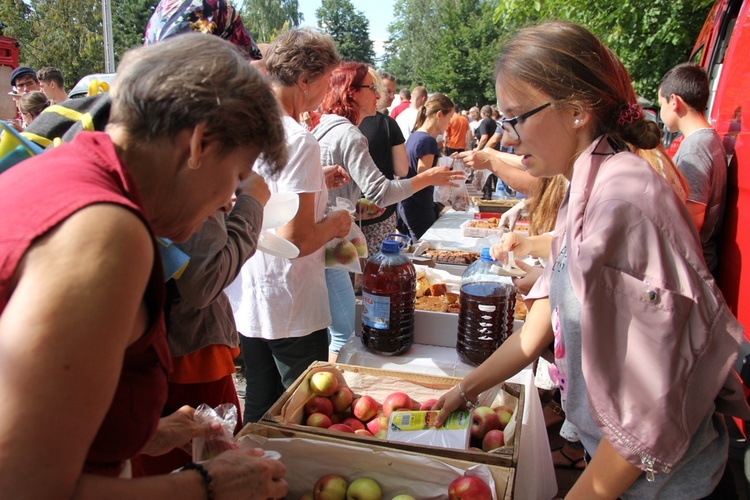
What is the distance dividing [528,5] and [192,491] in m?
10.8

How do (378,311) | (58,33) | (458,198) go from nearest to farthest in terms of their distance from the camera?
(378,311), (458,198), (58,33)

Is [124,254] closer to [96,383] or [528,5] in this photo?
[96,383]

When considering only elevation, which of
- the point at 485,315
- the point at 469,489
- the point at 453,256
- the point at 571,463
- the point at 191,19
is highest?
the point at 191,19

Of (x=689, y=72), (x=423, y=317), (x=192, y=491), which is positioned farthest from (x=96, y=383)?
(x=689, y=72)

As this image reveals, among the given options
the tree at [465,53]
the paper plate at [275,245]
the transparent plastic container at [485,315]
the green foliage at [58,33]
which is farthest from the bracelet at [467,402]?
the tree at [465,53]

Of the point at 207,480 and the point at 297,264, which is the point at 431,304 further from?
the point at 207,480

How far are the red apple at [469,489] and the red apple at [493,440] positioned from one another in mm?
316

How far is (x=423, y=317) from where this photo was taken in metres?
2.49

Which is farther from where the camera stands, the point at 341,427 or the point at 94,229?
the point at 341,427

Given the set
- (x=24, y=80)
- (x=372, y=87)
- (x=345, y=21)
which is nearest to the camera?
(x=372, y=87)

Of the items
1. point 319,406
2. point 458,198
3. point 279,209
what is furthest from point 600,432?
point 458,198

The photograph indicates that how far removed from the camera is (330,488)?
1436 millimetres

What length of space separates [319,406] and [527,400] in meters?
0.72

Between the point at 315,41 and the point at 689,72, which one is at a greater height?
the point at 315,41
